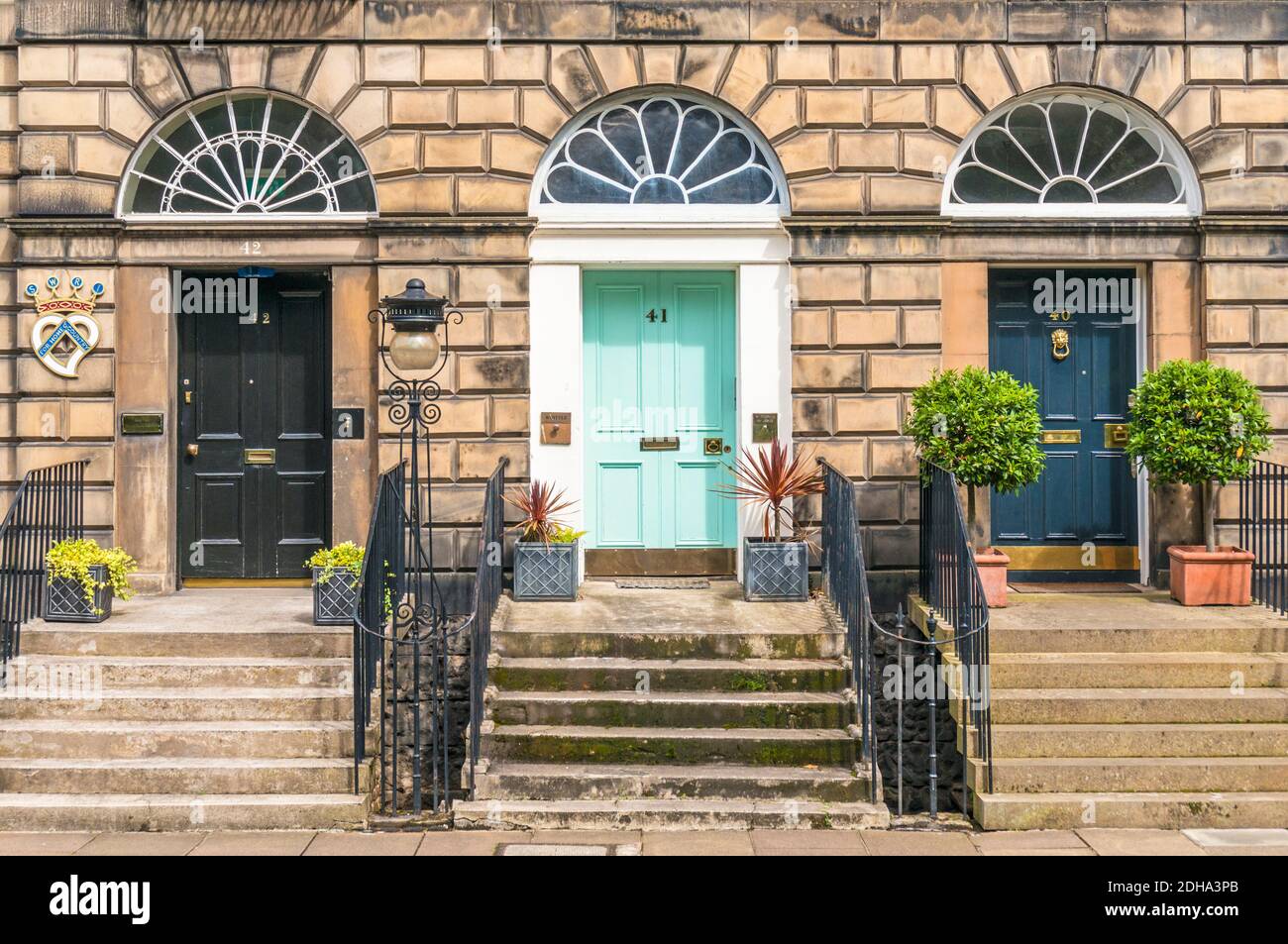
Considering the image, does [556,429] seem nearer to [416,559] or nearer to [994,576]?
[416,559]

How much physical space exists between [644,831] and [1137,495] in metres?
5.60

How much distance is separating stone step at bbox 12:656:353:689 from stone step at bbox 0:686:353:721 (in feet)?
0.72

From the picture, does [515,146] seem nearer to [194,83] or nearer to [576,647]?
[194,83]

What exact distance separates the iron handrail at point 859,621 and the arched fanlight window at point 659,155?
2474 mm

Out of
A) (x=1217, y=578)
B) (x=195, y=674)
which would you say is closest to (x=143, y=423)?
(x=195, y=674)

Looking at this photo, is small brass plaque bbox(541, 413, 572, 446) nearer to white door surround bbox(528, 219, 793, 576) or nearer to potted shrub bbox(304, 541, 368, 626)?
white door surround bbox(528, 219, 793, 576)

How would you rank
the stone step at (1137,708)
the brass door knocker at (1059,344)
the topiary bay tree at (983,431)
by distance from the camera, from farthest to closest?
1. the brass door knocker at (1059,344)
2. the topiary bay tree at (983,431)
3. the stone step at (1137,708)

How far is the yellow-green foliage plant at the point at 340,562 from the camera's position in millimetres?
8398

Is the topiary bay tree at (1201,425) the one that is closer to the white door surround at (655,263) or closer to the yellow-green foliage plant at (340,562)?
the white door surround at (655,263)

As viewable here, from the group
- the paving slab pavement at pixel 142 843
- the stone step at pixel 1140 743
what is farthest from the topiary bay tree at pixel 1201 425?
the paving slab pavement at pixel 142 843

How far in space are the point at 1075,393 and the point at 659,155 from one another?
4000mm

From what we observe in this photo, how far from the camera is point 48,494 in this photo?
956 centimetres

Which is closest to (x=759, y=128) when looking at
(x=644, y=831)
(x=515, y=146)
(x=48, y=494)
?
(x=515, y=146)

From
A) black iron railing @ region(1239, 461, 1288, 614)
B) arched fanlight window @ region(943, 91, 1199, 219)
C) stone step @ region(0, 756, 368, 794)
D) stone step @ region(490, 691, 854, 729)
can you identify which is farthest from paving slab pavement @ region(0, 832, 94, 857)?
black iron railing @ region(1239, 461, 1288, 614)
